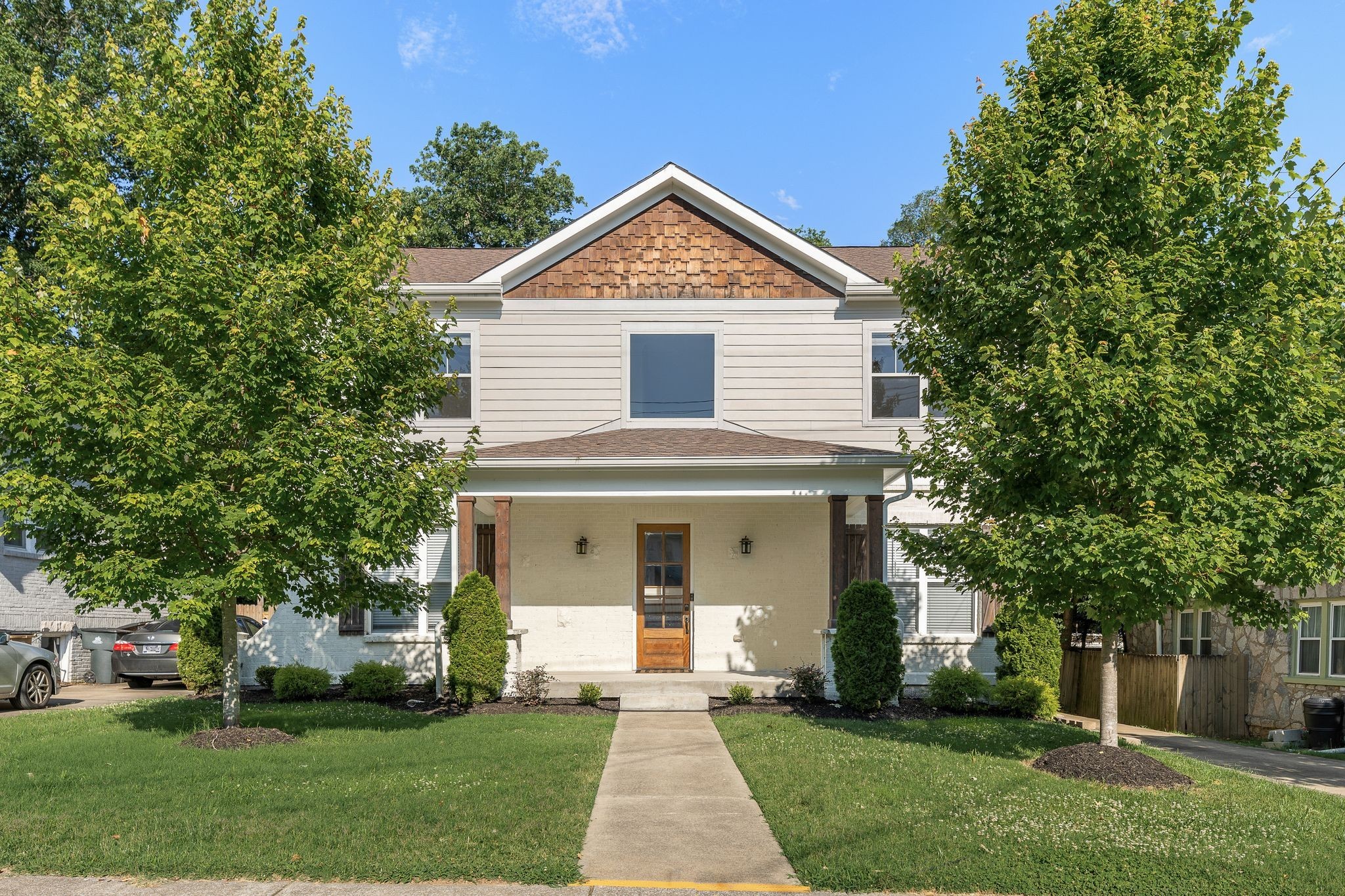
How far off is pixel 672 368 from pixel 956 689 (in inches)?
250

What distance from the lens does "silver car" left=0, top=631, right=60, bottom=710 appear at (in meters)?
13.8

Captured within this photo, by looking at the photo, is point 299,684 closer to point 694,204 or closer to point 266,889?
point 266,889

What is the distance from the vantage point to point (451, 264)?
687 inches

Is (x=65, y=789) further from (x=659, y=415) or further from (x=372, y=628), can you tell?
(x=659, y=415)

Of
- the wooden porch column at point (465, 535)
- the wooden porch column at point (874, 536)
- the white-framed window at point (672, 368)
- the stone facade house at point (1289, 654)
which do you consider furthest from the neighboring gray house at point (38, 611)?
the stone facade house at point (1289, 654)

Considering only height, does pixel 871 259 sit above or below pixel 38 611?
above

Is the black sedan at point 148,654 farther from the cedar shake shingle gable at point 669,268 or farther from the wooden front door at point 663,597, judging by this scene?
the cedar shake shingle gable at point 669,268

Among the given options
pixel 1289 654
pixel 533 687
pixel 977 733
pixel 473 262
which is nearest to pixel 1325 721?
pixel 1289 654

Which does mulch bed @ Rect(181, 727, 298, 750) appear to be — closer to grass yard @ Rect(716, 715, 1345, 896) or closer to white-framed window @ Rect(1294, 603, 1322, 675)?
grass yard @ Rect(716, 715, 1345, 896)

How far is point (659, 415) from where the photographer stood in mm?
15492

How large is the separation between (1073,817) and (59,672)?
18.5 metres

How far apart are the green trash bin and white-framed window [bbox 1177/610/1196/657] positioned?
19012mm

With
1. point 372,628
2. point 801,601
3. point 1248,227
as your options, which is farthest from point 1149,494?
point 372,628

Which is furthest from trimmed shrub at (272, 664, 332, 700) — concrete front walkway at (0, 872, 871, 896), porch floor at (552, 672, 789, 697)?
concrete front walkway at (0, 872, 871, 896)
